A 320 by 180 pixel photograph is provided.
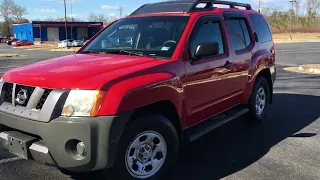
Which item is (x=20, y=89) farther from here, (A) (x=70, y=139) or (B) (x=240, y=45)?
(B) (x=240, y=45)

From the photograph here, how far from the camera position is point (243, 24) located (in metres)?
5.97

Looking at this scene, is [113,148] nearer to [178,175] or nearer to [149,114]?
[149,114]

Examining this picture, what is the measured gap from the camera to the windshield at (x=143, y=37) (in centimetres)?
434

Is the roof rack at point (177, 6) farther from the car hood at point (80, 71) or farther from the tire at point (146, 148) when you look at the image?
the tire at point (146, 148)

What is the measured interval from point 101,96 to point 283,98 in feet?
22.2

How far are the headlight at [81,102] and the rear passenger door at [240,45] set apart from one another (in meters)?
2.62

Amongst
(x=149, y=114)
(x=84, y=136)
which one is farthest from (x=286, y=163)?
(x=84, y=136)

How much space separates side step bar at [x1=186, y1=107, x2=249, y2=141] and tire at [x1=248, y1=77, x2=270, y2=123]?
0.39 m

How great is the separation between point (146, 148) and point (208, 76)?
4.50 feet

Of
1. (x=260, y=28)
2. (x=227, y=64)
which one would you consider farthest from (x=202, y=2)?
(x=260, y=28)

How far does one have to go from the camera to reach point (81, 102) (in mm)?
3229

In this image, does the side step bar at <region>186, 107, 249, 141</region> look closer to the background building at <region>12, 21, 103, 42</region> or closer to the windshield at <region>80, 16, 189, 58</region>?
the windshield at <region>80, 16, 189, 58</region>

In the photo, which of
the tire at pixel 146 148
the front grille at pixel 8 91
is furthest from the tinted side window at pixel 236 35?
the front grille at pixel 8 91

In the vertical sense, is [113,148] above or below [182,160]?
above
